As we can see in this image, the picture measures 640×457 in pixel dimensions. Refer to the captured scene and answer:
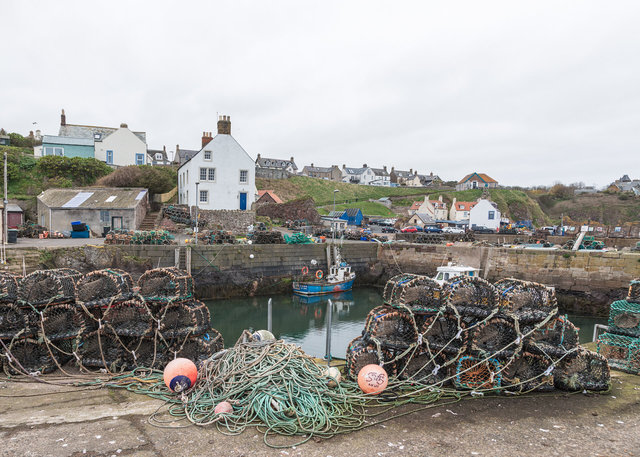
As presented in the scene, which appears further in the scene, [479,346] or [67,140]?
[67,140]

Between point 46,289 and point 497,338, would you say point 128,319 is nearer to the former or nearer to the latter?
point 46,289

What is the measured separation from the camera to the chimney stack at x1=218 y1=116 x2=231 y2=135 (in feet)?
93.4

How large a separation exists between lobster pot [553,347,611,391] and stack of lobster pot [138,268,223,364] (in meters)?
5.68


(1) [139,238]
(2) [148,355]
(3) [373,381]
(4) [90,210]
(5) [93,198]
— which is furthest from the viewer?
(5) [93,198]

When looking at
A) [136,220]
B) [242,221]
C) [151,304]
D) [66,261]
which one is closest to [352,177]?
[242,221]

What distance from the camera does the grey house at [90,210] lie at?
74.8 ft

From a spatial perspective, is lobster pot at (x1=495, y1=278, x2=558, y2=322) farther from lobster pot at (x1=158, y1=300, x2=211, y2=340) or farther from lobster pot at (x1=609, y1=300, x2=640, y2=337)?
lobster pot at (x1=158, y1=300, x2=211, y2=340)

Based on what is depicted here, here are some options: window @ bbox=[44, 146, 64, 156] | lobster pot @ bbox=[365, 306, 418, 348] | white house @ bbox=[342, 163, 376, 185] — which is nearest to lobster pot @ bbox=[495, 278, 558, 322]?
lobster pot @ bbox=[365, 306, 418, 348]

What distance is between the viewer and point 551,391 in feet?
18.7

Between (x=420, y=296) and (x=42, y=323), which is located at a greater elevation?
(x=420, y=296)

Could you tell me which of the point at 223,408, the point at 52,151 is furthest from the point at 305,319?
the point at 52,151

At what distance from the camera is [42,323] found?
20.0ft

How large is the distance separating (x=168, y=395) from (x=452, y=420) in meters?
3.85

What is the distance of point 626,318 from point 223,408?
→ 7.17 meters
